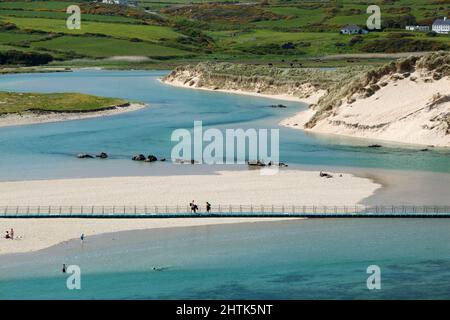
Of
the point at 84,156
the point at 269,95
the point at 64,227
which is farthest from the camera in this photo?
the point at 269,95

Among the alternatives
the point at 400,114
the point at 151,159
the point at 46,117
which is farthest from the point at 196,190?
the point at 46,117

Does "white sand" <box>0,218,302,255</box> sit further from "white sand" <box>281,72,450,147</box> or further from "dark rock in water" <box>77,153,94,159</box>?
"white sand" <box>281,72,450,147</box>

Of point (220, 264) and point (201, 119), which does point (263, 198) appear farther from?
point (201, 119)

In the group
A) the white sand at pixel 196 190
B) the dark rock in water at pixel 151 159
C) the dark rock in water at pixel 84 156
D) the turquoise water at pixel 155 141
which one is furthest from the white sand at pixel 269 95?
the white sand at pixel 196 190

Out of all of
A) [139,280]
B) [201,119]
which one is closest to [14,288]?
[139,280]

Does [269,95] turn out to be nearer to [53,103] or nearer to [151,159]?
[53,103]

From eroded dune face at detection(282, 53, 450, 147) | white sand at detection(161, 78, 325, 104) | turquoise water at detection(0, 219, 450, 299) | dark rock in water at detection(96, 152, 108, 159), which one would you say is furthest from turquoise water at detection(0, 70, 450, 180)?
turquoise water at detection(0, 219, 450, 299)
